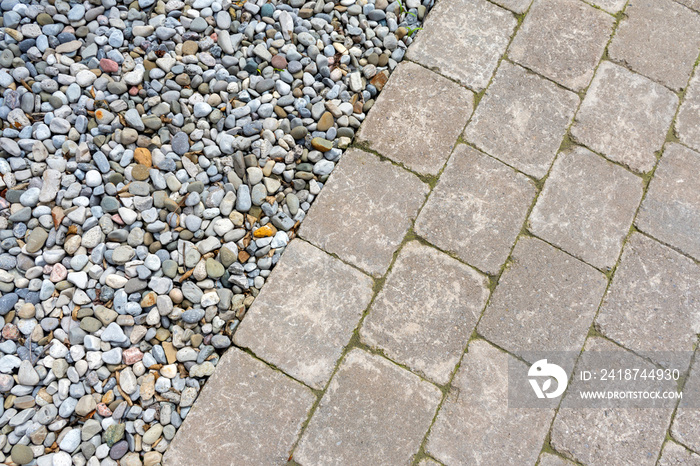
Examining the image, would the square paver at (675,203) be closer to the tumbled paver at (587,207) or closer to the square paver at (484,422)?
the tumbled paver at (587,207)

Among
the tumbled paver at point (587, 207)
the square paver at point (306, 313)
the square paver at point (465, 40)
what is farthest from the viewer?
the square paver at point (465, 40)

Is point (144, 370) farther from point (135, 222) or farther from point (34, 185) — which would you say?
point (34, 185)

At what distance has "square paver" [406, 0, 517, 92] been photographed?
2.70 meters

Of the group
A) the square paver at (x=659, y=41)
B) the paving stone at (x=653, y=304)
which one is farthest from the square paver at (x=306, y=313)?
the square paver at (x=659, y=41)

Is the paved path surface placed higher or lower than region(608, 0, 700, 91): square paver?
lower

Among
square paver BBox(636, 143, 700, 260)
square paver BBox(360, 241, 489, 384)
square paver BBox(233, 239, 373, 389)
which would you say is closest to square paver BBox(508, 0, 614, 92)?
square paver BBox(636, 143, 700, 260)

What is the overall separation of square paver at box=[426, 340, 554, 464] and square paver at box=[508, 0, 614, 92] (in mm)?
1435

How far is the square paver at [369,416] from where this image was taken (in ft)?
6.86

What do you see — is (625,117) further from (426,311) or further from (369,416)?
(369,416)

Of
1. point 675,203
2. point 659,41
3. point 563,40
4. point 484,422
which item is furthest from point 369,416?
point 659,41

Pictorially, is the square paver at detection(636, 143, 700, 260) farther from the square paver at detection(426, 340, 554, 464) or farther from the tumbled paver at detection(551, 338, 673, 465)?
the square paver at detection(426, 340, 554, 464)

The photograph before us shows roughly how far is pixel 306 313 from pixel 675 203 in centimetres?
173

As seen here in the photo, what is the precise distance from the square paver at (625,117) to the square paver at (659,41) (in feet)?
0.26

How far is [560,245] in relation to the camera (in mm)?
2410
